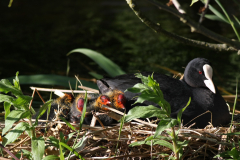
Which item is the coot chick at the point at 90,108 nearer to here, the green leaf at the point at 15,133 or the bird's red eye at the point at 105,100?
the bird's red eye at the point at 105,100

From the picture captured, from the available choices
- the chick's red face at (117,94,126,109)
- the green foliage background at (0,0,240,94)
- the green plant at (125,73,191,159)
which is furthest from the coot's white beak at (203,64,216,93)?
the green foliage background at (0,0,240,94)

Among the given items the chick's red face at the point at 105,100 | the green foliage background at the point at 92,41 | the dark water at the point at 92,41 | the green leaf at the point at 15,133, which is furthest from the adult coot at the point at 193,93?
the green foliage background at the point at 92,41

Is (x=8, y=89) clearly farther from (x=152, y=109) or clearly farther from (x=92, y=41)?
(x=92, y=41)

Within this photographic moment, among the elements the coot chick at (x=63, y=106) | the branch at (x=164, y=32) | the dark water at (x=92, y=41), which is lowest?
the dark water at (x=92, y=41)

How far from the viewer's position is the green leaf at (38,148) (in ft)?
3.88

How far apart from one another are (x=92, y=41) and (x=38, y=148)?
3.29 m

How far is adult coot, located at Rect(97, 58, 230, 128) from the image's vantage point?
66.2 inches

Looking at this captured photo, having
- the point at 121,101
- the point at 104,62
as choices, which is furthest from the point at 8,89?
the point at 104,62

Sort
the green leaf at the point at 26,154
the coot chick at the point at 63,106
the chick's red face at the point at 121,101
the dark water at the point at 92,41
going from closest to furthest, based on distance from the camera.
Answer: the green leaf at the point at 26,154, the chick's red face at the point at 121,101, the coot chick at the point at 63,106, the dark water at the point at 92,41

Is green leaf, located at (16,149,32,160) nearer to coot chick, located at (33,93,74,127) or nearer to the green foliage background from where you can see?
coot chick, located at (33,93,74,127)

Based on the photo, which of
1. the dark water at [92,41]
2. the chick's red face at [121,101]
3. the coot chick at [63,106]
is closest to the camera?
the chick's red face at [121,101]

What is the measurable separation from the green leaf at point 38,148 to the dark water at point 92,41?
57.1 inches

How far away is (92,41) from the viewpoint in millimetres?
4410

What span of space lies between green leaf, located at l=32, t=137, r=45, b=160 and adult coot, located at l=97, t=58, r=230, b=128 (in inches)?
22.1
